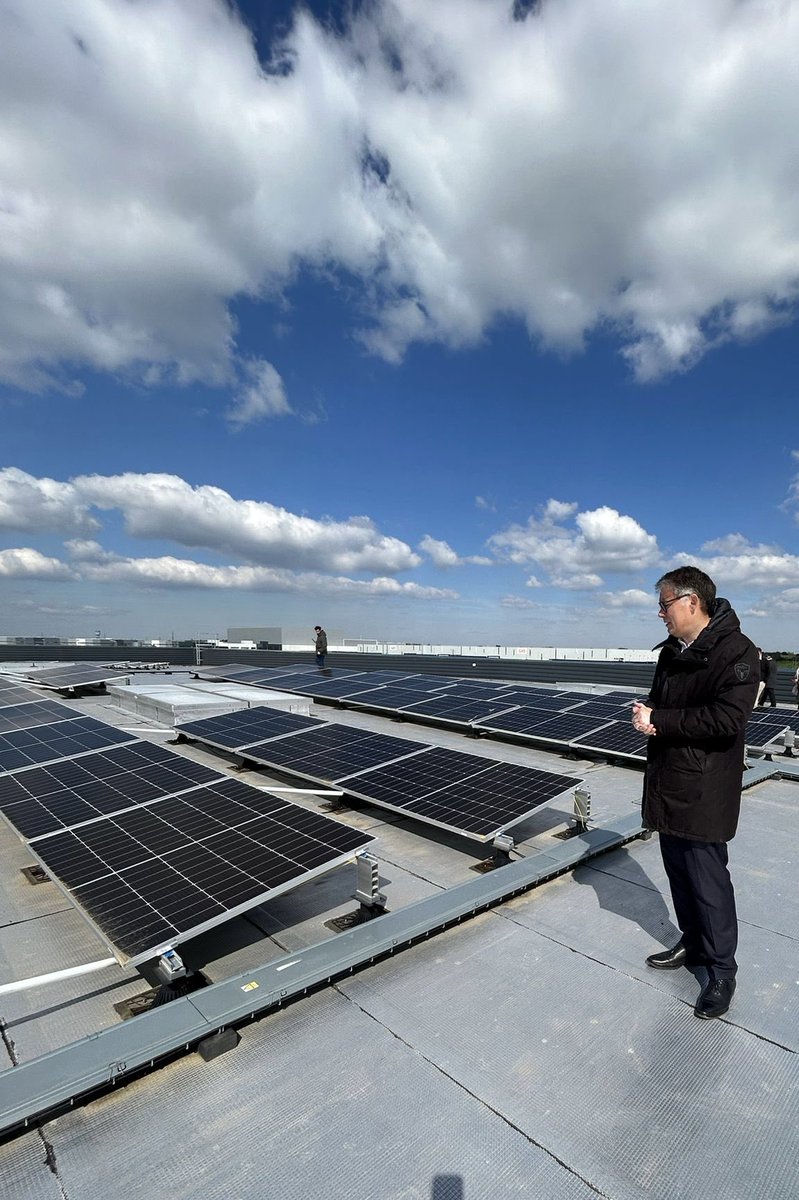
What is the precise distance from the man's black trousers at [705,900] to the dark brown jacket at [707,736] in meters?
0.16

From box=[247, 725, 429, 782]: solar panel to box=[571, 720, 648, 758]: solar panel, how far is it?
3561mm

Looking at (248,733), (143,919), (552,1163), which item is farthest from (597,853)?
(248,733)

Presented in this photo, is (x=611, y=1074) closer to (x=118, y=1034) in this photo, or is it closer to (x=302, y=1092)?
(x=302, y=1092)

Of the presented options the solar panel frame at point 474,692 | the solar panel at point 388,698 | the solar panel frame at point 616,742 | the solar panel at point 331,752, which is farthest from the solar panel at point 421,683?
the solar panel at point 331,752

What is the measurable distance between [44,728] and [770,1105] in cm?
1176

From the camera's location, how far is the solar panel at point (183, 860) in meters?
3.85

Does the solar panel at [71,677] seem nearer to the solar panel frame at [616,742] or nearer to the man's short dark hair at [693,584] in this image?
the solar panel frame at [616,742]

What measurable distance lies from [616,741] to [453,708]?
4522 mm

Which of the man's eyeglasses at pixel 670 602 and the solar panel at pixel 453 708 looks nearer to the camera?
the man's eyeglasses at pixel 670 602

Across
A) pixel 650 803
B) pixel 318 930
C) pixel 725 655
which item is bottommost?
pixel 318 930

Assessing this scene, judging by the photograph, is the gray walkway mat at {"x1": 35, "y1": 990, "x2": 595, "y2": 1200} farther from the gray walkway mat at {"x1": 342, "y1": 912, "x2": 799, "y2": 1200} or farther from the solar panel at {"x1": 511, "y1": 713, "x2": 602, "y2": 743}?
the solar panel at {"x1": 511, "y1": 713, "x2": 602, "y2": 743}

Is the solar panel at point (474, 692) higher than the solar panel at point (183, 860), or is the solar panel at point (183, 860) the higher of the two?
the solar panel at point (474, 692)

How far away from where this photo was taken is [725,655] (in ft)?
12.4

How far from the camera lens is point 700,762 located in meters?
3.84
